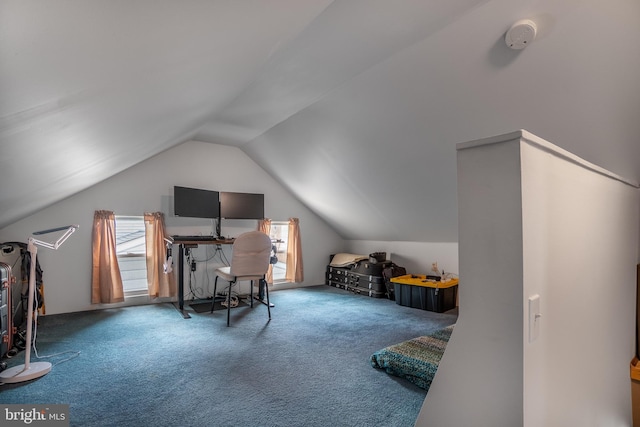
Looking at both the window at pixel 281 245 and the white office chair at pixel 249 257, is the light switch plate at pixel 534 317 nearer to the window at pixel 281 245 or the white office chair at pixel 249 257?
the white office chair at pixel 249 257

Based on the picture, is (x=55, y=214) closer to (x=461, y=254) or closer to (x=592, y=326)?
(x=461, y=254)

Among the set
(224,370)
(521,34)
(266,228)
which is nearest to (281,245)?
(266,228)

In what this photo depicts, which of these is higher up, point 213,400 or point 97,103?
point 97,103

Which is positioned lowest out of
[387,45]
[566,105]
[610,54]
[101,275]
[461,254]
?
[101,275]

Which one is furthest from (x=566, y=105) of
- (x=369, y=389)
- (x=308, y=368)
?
(x=308, y=368)

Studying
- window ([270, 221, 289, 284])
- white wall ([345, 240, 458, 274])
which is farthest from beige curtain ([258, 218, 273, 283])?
white wall ([345, 240, 458, 274])

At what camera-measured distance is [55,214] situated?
4133mm

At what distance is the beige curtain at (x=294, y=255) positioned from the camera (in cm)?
605

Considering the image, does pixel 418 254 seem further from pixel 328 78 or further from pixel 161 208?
pixel 161 208

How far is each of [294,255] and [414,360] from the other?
3918 mm

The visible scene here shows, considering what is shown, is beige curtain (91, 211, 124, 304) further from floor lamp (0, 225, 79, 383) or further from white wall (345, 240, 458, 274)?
white wall (345, 240, 458, 274)

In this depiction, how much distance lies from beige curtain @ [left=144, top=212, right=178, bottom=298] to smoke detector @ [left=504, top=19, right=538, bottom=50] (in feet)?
15.3

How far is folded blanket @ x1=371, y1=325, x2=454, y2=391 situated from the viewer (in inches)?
87.8

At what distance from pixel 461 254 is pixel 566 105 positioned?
2270mm
